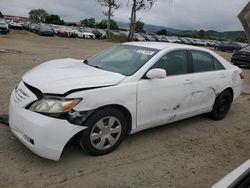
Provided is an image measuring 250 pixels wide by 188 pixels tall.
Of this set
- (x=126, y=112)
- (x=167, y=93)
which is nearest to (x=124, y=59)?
(x=167, y=93)

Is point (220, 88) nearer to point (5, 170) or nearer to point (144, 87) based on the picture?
point (144, 87)

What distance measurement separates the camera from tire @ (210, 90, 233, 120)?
5621 mm

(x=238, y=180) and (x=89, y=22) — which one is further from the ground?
(x=89, y=22)

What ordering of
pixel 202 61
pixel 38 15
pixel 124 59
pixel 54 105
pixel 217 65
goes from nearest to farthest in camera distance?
pixel 54 105 → pixel 124 59 → pixel 202 61 → pixel 217 65 → pixel 38 15

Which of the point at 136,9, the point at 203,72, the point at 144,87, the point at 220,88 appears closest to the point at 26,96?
the point at 144,87

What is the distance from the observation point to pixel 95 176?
3.48 meters

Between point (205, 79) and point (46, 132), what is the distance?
3002 mm

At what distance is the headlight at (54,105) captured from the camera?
3426 millimetres

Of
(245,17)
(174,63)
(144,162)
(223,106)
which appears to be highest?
(245,17)

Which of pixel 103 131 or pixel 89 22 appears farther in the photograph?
pixel 89 22

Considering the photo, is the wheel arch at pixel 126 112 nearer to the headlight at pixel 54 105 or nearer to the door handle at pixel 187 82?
the headlight at pixel 54 105

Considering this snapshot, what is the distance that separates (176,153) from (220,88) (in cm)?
190

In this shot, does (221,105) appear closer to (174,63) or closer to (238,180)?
(174,63)

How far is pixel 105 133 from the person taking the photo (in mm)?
3830
